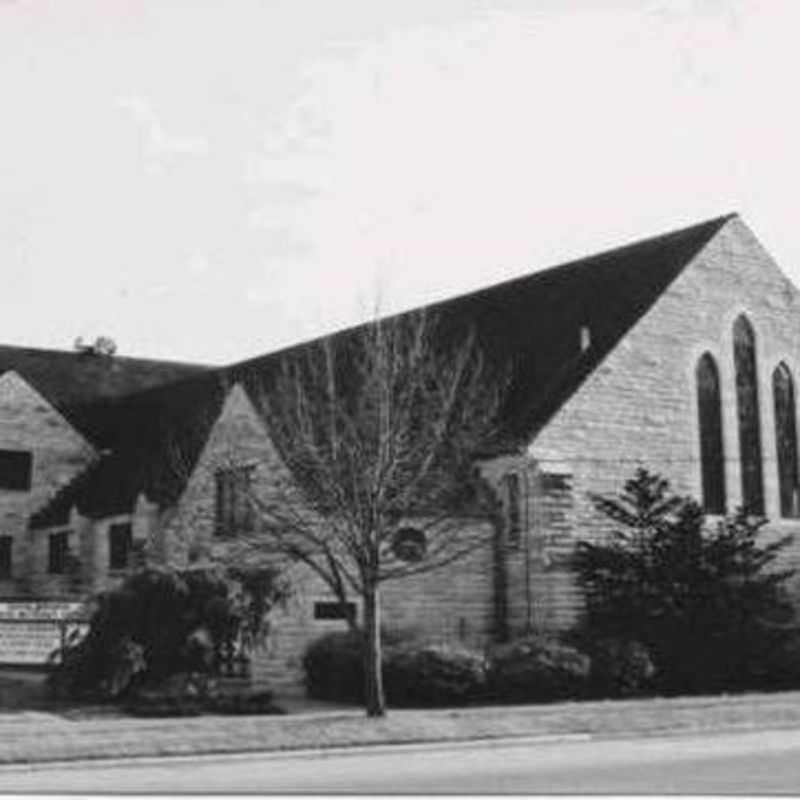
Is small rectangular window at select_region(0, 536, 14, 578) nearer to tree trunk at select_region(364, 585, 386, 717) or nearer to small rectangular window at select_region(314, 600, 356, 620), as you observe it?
small rectangular window at select_region(314, 600, 356, 620)

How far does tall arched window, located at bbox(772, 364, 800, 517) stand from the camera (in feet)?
140

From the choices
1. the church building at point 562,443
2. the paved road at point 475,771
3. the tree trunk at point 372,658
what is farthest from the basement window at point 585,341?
the paved road at point 475,771

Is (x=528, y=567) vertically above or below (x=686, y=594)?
above

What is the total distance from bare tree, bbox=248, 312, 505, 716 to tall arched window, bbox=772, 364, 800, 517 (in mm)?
7514

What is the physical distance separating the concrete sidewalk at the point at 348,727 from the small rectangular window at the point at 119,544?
58.1 ft

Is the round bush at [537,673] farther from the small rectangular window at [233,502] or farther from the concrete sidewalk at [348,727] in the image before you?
the small rectangular window at [233,502]

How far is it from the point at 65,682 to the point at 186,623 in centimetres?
249

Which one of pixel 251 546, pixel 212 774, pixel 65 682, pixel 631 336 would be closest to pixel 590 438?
pixel 631 336

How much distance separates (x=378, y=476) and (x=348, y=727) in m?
4.77

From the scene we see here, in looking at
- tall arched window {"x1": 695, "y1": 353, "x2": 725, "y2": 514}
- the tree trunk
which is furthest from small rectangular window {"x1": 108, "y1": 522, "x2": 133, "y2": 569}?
the tree trunk

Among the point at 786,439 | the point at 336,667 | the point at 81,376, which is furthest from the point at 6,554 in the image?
the point at 786,439

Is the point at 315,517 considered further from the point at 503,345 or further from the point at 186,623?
the point at 503,345

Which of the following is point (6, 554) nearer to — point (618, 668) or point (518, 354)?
point (518, 354)

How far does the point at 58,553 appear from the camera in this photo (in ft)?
168
